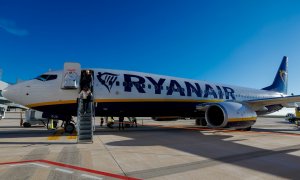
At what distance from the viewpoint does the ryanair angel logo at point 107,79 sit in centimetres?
1316

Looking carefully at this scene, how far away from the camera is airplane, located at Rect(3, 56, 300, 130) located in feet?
39.6

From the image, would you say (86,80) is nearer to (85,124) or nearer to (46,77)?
(46,77)

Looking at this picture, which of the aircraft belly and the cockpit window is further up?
the cockpit window

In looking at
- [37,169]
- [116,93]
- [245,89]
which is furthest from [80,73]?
[245,89]

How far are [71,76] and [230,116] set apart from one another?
9.42 meters

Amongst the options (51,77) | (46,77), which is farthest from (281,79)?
(46,77)

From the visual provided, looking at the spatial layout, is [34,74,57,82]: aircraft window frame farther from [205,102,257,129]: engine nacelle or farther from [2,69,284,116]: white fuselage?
[205,102,257,129]: engine nacelle

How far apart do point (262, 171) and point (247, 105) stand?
1086 cm

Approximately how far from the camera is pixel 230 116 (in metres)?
13.0

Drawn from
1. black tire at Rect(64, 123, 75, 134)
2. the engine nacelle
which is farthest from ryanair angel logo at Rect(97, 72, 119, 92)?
the engine nacelle

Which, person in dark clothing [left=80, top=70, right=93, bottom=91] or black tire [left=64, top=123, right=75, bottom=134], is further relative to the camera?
black tire [left=64, top=123, right=75, bottom=134]

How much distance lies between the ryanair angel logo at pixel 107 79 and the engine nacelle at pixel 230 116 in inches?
244

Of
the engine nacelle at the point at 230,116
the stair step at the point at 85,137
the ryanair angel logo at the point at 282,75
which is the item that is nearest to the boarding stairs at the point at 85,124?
the stair step at the point at 85,137

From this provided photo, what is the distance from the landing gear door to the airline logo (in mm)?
1274
